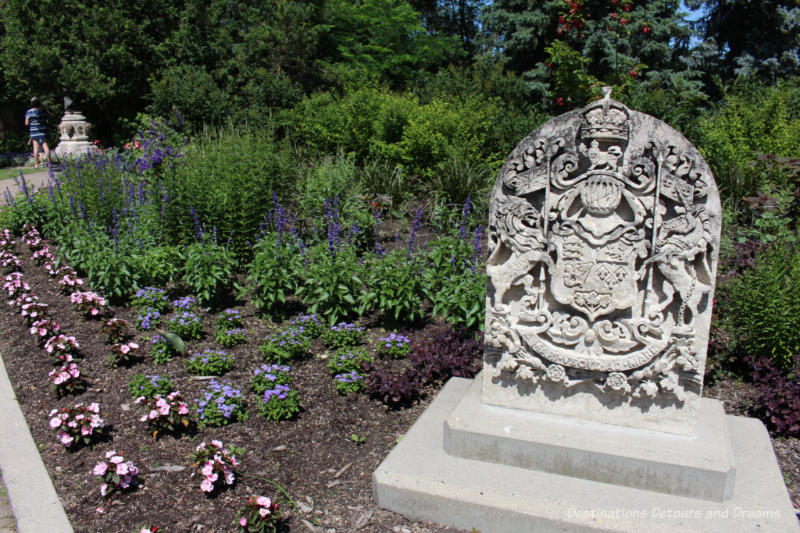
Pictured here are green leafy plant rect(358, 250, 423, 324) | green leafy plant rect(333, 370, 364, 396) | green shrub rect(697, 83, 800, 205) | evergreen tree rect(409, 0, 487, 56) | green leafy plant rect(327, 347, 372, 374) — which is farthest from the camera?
evergreen tree rect(409, 0, 487, 56)

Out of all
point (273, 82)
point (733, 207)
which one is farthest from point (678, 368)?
point (273, 82)

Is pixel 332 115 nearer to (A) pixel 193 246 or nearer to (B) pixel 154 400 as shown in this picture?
(A) pixel 193 246

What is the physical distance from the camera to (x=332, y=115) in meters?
10.6

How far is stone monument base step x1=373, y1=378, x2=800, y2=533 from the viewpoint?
2.85 m

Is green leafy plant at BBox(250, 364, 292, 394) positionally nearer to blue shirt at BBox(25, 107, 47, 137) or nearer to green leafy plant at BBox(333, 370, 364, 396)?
green leafy plant at BBox(333, 370, 364, 396)

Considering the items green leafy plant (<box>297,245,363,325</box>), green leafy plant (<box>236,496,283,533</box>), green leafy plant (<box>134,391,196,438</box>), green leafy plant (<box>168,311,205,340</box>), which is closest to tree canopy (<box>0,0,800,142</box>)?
green leafy plant (<box>297,245,363,325</box>)

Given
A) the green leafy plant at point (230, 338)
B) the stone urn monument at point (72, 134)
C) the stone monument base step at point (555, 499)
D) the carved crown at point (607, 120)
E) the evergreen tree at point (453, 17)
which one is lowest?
the stone monument base step at point (555, 499)

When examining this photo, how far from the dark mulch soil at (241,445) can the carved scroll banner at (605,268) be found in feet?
3.54

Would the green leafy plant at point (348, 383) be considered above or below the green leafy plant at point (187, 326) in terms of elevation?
below

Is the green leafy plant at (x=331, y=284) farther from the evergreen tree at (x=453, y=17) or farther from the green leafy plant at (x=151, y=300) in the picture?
the evergreen tree at (x=453, y=17)

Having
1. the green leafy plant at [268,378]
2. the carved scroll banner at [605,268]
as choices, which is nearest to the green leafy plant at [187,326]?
the green leafy plant at [268,378]

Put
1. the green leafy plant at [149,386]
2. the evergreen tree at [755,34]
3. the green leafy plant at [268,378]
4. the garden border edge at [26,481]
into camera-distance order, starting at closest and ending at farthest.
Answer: the garden border edge at [26,481] → the green leafy plant at [149,386] → the green leafy plant at [268,378] → the evergreen tree at [755,34]

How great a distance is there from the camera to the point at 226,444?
3.78 m

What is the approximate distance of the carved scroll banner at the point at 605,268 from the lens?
118 inches
